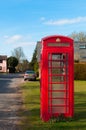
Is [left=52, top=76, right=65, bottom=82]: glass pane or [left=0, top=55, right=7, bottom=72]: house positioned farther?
[left=0, top=55, right=7, bottom=72]: house

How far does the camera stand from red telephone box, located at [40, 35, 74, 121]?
1329cm

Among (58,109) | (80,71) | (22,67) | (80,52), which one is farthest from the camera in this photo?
(22,67)

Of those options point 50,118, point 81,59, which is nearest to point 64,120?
point 50,118

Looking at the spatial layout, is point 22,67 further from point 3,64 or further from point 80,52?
point 80,52

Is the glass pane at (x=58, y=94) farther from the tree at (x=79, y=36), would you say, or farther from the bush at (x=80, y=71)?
the tree at (x=79, y=36)

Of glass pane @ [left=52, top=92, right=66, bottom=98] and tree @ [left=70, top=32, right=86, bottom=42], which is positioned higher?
tree @ [left=70, top=32, right=86, bottom=42]

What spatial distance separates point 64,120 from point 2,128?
2.28m

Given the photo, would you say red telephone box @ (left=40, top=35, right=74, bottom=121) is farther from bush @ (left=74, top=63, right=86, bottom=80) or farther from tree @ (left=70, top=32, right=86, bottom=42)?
tree @ (left=70, top=32, right=86, bottom=42)

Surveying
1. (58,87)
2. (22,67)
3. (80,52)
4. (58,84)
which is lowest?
(58,87)

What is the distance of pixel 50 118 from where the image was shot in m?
13.1

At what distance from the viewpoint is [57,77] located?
1359 centimetres

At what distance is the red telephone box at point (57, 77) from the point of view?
43.6ft

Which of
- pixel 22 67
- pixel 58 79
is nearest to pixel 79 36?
pixel 22 67

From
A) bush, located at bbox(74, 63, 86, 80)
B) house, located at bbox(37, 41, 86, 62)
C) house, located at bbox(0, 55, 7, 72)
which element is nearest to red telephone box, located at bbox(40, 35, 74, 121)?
bush, located at bbox(74, 63, 86, 80)
